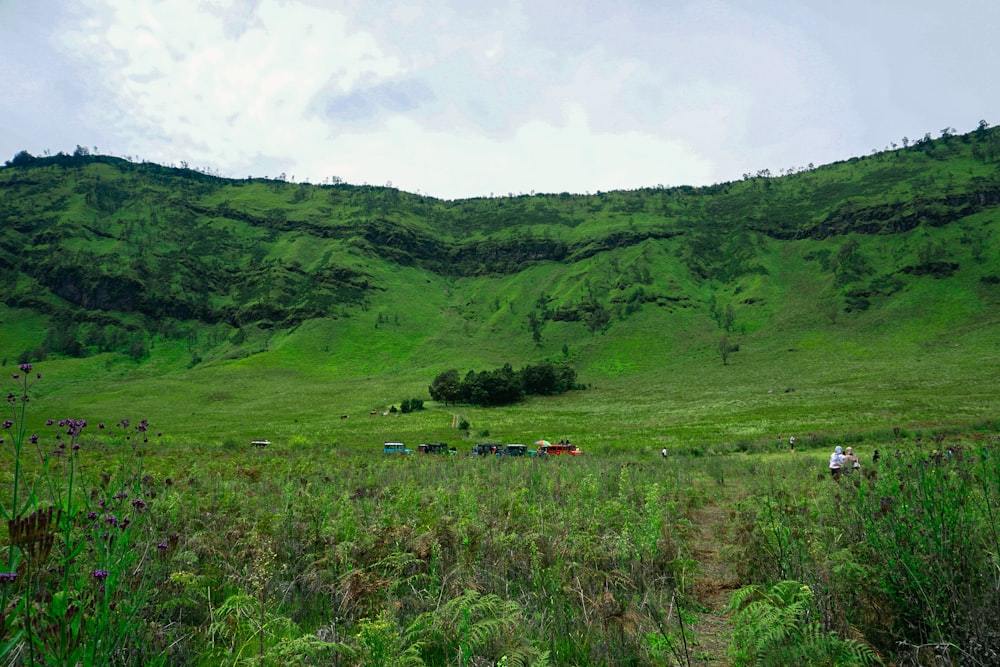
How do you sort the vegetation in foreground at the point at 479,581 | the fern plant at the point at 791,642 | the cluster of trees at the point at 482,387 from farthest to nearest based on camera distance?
the cluster of trees at the point at 482,387 → the fern plant at the point at 791,642 → the vegetation in foreground at the point at 479,581

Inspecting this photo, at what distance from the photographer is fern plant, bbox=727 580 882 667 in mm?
3555

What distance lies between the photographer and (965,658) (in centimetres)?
342

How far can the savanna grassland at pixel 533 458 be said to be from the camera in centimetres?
399

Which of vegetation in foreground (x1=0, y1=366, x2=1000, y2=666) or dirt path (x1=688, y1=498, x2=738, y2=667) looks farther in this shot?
dirt path (x1=688, y1=498, x2=738, y2=667)

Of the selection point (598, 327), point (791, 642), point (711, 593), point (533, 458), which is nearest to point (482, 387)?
point (533, 458)

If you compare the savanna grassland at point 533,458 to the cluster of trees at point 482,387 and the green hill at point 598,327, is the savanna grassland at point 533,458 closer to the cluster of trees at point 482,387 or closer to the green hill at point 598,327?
the green hill at point 598,327

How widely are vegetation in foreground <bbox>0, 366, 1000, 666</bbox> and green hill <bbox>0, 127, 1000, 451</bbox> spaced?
97.4 ft

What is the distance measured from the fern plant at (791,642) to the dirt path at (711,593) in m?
0.36

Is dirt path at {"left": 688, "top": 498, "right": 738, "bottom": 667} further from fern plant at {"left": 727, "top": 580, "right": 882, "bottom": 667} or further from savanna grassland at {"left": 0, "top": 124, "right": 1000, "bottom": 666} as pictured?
fern plant at {"left": 727, "top": 580, "right": 882, "bottom": 667}

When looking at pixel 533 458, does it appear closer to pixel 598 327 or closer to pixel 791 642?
pixel 791 642

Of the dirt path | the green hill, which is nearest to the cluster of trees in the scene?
the green hill

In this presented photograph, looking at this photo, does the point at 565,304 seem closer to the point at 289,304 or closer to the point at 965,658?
the point at 289,304

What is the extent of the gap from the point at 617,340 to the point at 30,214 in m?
238

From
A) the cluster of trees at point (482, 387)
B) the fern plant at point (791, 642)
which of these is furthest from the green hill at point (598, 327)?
the fern plant at point (791, 642)
